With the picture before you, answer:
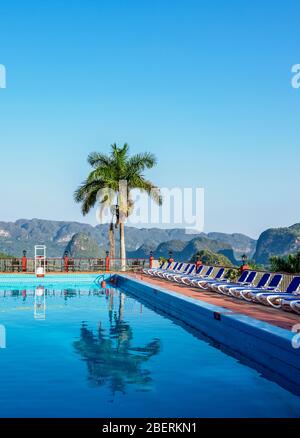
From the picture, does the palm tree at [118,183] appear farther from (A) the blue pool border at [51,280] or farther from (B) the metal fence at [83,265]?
(A) the blue pool border at [51,280]

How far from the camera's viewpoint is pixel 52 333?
452 inches

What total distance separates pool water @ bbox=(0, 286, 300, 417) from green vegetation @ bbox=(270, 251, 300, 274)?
9746mm

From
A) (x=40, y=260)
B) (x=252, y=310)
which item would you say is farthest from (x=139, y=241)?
(x=252, y=310)

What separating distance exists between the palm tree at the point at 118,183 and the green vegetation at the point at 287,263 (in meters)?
8.39

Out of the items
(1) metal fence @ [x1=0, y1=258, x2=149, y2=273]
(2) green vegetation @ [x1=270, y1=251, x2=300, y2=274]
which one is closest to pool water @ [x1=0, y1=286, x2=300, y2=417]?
(2) green vegetation @ [x1=270, y1=251, x2=300, y2=274]

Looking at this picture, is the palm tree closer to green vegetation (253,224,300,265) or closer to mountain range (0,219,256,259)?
green vegetation (253,224,300,265)

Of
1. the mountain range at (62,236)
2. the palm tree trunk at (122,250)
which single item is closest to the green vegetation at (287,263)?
the palm tree trunk at (122,250)

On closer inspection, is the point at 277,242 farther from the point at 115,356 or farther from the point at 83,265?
the point at 115,356

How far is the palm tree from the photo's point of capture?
2866 centimetres

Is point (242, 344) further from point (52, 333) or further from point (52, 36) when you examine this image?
point (52, 36)

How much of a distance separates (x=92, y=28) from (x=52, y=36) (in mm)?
1611

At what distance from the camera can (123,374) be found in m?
7.95

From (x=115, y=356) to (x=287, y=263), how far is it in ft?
47.7

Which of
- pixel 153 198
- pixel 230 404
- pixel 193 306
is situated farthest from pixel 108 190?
pixel 230 404
